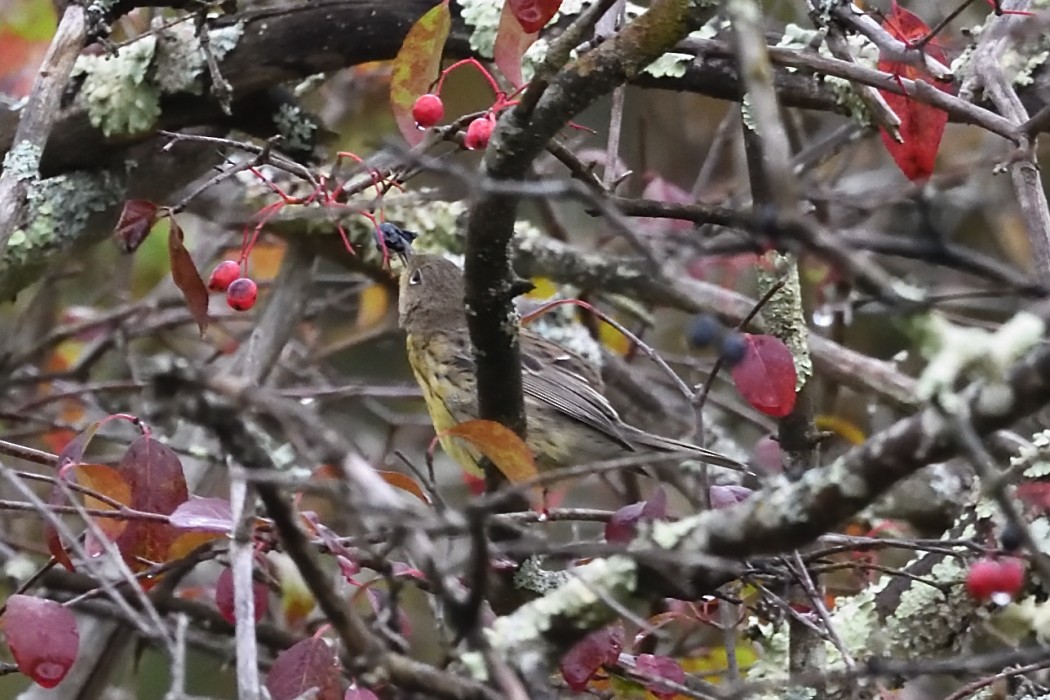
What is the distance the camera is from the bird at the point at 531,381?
4.57 metres

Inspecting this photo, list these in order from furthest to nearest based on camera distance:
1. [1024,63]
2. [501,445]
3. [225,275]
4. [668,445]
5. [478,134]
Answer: [668,445]
[1024,63]
[225,275]
[478,134]
[501,445]

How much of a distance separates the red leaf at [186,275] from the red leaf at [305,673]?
896 mm

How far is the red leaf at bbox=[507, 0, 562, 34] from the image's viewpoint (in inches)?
103

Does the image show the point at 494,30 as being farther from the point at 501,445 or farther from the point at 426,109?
the point at 501,445

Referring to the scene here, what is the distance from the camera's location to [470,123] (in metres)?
3.00

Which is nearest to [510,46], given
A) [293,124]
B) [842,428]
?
[293,124]

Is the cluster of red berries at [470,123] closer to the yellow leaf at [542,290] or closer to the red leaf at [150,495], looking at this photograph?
the red leaf at [150,495]

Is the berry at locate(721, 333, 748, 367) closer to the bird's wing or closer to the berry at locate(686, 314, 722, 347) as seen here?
the berry at locate(686, 314, 722, 347)

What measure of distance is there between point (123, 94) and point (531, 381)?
5.18 feet

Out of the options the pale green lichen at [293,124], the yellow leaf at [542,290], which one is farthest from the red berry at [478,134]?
the yellow leaf at [542,290]

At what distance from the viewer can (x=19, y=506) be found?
8.25 ft

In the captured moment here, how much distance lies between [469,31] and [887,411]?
2.86m

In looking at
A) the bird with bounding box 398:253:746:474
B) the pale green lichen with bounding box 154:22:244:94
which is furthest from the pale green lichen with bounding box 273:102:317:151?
the bird with bounding box 398:253:746:474

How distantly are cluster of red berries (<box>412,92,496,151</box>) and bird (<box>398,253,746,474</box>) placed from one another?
162 cm
